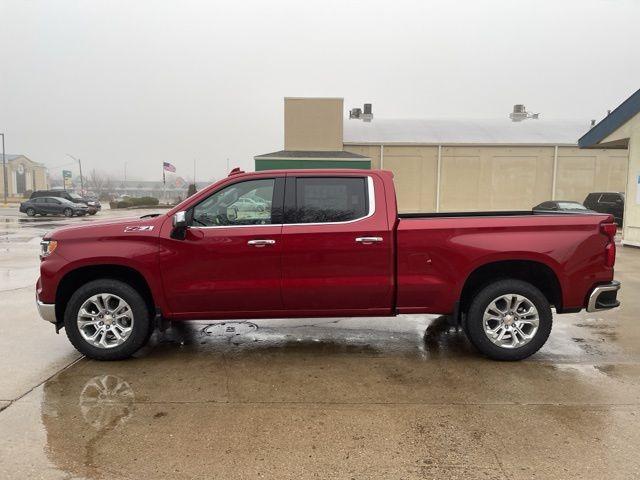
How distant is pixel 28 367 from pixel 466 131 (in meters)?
30.6

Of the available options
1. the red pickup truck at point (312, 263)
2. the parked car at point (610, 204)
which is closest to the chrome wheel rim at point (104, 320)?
the red pickup truck at point (312, 263)

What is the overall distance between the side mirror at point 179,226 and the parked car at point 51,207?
32644mm

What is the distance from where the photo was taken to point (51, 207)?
33.6m

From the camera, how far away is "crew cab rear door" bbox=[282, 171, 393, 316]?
4.71 metres

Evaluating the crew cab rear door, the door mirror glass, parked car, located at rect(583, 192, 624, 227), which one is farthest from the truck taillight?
parked car, located at rect(583, 192, 624, 227)

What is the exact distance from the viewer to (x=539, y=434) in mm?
3418

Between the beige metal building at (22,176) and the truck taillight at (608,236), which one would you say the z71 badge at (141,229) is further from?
the beige metal building at (22,176)

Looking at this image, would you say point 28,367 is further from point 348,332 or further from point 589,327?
point 589,327

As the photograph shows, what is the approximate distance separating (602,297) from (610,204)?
19618mm

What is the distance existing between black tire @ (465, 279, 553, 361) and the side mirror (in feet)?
9.59

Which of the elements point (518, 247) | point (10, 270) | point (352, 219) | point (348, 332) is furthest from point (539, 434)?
point (10, 270)

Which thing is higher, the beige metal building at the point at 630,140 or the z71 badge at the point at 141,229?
the beige metal building at the point at 630,140

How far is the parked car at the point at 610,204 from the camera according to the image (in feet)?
69.9

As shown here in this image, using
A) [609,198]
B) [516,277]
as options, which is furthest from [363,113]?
[516,277]
